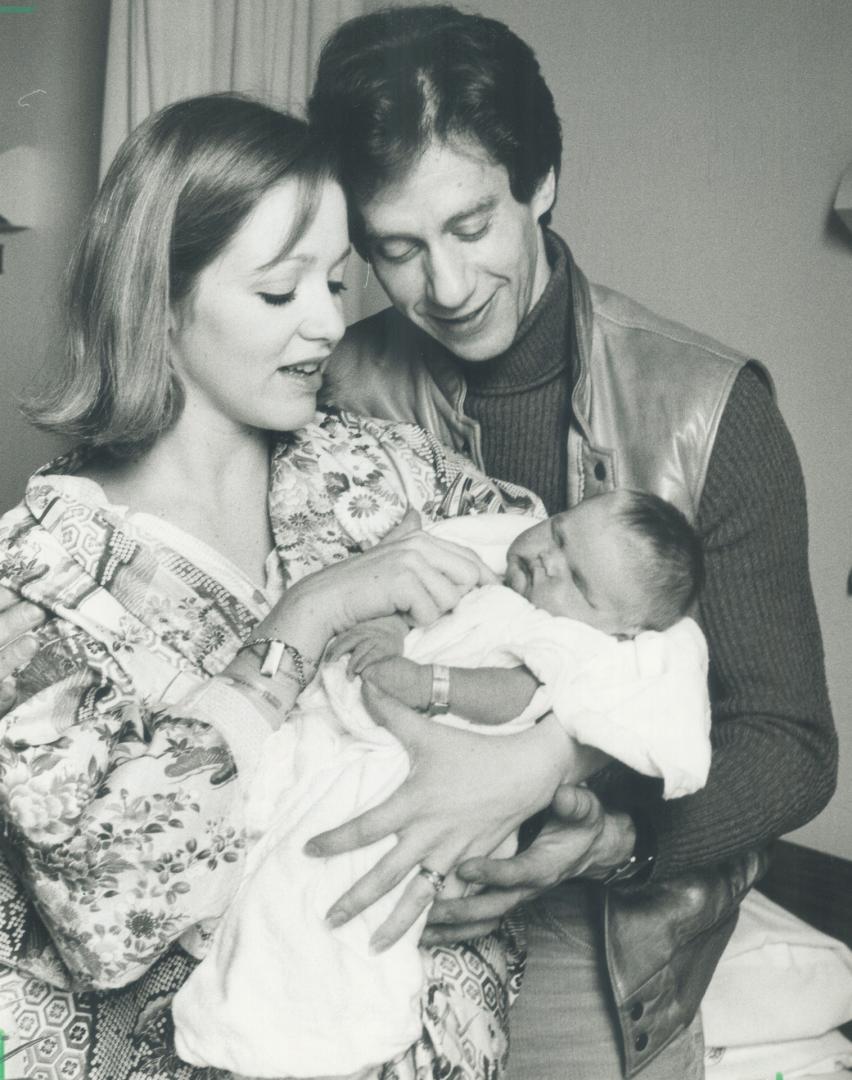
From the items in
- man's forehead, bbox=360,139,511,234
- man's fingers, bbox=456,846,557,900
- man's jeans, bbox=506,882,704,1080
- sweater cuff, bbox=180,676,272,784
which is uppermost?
man's forehead, bbox=360,139,511,234

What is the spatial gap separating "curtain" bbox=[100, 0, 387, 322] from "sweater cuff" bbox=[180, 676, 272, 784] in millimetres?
1492

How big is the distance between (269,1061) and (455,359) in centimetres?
126

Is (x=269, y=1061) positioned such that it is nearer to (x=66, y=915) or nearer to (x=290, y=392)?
(x=66, y=915)

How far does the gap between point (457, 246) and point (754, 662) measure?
78 cm

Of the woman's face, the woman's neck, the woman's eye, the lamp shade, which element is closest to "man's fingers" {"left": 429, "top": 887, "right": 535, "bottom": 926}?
the woman's neck

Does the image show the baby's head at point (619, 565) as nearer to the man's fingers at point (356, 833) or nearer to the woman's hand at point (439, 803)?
the woman's hand at point (439, 803)

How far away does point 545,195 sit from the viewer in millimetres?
2084

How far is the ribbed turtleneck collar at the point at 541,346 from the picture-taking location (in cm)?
212

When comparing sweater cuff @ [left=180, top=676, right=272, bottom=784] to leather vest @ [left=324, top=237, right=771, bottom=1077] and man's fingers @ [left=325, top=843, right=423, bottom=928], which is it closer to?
man's fingers @ [left=325, top=843, right=423, bottom=928]

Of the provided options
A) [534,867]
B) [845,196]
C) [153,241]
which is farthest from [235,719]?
[845,196]

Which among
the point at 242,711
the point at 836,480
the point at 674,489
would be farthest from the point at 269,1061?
the point at 836,480

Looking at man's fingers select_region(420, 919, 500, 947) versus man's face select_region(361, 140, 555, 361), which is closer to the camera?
man's fingers select_region(420, 919, 500, 947)

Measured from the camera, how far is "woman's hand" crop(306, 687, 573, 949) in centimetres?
137

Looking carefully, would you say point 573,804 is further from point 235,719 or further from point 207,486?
point 207,486
